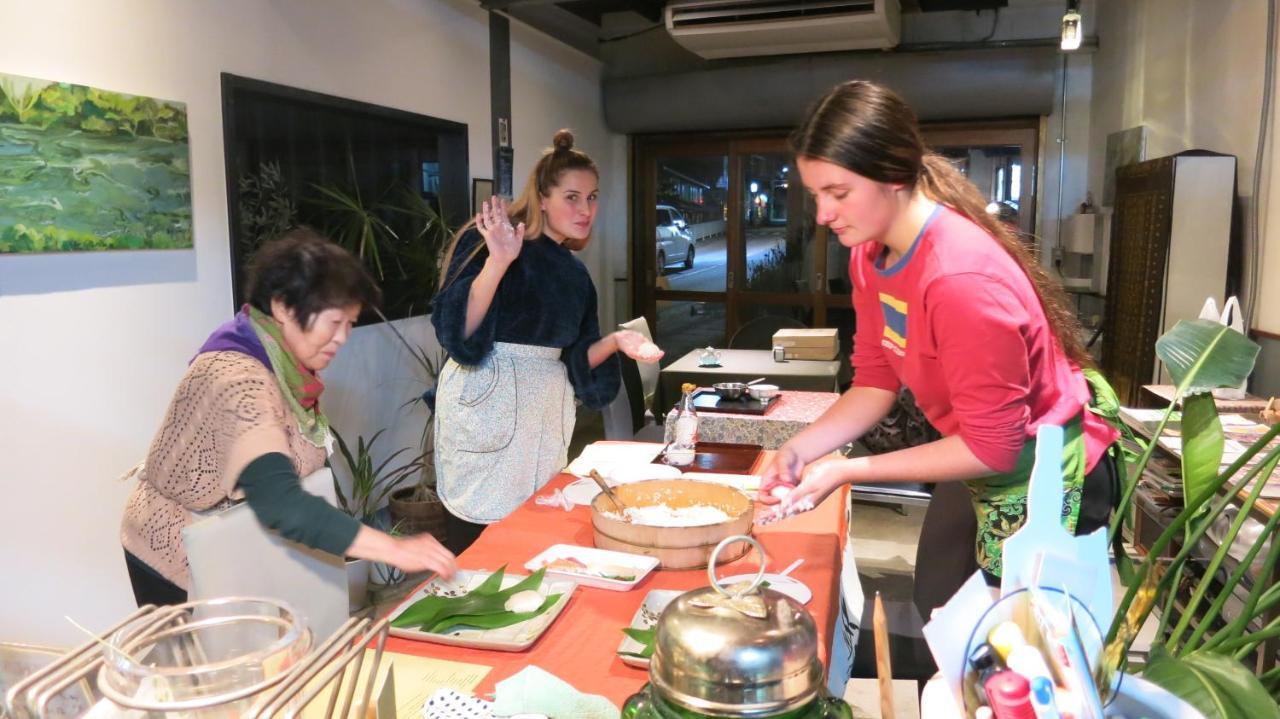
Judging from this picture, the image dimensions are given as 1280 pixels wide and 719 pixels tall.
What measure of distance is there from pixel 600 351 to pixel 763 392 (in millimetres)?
935

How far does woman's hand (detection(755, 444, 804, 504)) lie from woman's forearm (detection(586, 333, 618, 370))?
91 cm

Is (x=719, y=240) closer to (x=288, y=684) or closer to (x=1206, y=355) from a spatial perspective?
(x=1206, y=355)

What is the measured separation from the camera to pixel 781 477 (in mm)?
1679

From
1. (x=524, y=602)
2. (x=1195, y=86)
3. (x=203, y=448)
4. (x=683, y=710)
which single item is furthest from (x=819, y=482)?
(x=1195, y=86)

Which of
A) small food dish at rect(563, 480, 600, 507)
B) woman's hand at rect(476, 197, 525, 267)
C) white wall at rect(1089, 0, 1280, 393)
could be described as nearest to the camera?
small food dish at rect(563, 480, 600, 507)

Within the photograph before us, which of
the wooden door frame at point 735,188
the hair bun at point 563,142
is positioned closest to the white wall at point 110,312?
the hair bun at point 563,142

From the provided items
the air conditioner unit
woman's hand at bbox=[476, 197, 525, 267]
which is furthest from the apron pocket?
the air conditioner unit

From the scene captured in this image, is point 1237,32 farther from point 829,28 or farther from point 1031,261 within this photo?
point 1031,261

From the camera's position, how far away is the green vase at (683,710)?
702 mm

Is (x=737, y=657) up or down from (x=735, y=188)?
down

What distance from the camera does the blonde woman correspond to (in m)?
2.42

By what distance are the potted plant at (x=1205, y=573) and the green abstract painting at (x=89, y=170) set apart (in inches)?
103

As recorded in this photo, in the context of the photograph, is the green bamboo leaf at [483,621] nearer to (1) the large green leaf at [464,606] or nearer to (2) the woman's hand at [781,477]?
(1) the large green leaf at [464,606]

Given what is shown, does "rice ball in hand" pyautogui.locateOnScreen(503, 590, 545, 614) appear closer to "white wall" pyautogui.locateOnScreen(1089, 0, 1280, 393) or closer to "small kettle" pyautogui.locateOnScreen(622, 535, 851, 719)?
"small kettle" pyautogui.locateOnScreen(622, 535, 851, 719)
